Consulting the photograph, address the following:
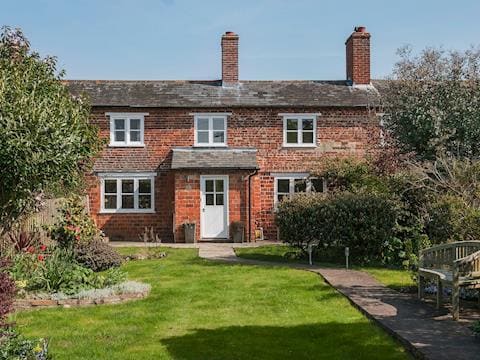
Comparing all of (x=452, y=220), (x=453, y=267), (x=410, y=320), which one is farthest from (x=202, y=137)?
(x=410, y=320)

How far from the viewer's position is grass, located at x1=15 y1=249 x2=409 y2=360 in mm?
7598

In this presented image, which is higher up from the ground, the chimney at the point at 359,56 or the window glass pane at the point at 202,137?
the chimney at the point at 359,56

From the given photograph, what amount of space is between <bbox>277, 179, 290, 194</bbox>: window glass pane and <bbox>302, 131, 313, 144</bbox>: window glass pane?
1.97 metres

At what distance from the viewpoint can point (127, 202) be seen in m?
25.9

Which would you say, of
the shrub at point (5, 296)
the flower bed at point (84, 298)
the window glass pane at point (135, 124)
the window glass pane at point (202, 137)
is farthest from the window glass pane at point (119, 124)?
the shrub at point (5, 296)

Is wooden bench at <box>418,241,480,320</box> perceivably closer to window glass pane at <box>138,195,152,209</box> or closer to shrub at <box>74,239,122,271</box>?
shrub at <box>74,239,122,271</box>

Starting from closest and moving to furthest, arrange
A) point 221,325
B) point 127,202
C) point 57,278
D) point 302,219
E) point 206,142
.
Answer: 1. point 221,325
2. point 57,278
3. point 302,219
4. point 127,202
5. point 206,142

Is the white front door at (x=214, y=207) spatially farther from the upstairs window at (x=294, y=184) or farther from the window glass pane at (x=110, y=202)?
the window glass pane at (x=110, y=202)

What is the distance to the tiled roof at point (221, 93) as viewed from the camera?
25.9 meters

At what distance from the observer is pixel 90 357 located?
741 cm

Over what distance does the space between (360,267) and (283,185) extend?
10668 mm

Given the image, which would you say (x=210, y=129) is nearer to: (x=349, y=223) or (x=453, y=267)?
(x=349, y=223)

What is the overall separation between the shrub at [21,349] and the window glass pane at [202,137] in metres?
19.7

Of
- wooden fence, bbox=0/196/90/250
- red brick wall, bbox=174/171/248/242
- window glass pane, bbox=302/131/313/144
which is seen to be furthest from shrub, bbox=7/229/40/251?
window glass pane, bbox=302/131/313/144
